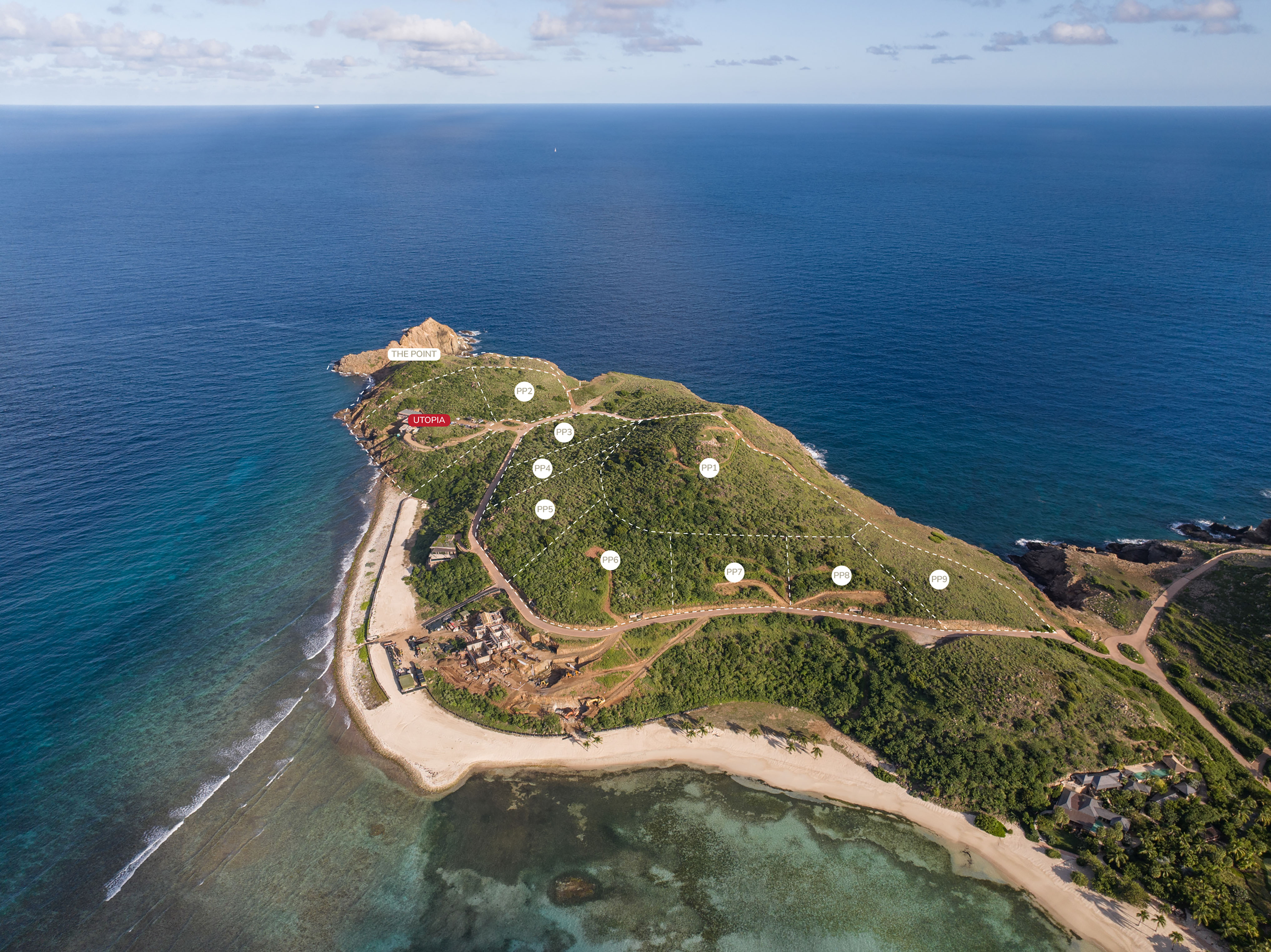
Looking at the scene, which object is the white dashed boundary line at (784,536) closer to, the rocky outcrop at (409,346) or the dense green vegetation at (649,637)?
the dense green vegetation at (649,637)

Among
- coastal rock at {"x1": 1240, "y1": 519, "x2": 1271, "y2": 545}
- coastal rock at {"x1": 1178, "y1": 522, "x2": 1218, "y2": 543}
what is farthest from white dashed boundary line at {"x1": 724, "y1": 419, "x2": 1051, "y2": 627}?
coastal rock at {"x1": 1240, "y1": 519, "x2": 1271, "y2": 545}

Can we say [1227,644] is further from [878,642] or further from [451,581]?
[451,581]

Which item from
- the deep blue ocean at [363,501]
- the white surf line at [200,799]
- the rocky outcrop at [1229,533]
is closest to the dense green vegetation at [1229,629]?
the rocky outcrop at [1229,533]

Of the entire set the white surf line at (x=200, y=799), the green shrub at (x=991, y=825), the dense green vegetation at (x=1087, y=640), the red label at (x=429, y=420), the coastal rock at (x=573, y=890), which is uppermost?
the red label at (x=429, y=420)

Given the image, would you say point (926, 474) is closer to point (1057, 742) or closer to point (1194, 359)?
point (1057, 742)

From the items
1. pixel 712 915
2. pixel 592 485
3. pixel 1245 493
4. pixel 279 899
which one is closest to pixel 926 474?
pixel 1245 493

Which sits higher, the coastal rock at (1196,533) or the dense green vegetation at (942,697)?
the coastal rock at (1196,533)
